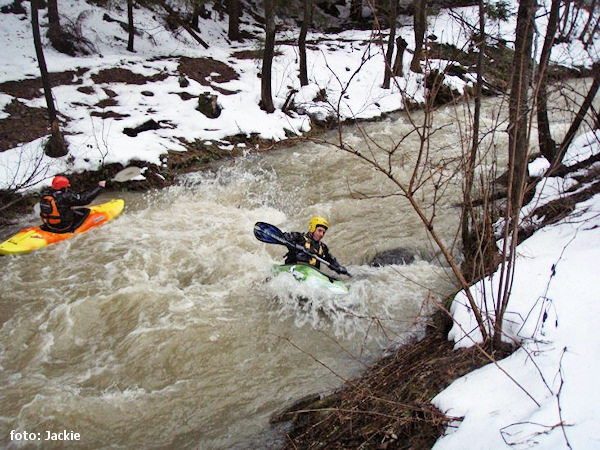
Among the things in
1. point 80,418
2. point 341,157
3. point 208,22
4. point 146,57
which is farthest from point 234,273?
point 208,22

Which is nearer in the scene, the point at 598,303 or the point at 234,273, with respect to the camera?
the point at 598,303

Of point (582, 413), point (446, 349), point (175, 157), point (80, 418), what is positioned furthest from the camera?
point (175, 157)

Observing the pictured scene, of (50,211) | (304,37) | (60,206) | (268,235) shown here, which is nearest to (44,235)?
(50,211)

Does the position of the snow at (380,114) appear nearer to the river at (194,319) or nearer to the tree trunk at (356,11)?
the river at (194,319)

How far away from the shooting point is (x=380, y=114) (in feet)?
45.2

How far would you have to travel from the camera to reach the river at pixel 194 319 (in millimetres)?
4000

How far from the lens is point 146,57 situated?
1488 centimetres

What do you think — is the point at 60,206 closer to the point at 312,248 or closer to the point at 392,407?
the point at 312,248

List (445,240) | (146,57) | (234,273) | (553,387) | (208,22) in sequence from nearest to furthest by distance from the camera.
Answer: (553,387) → (234,273) → (445,240) → (146,57) → (208,22)

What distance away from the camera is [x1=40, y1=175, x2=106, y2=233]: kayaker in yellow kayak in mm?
6801

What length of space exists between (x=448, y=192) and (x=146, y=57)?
11192 millimetres

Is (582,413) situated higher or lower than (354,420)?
higher

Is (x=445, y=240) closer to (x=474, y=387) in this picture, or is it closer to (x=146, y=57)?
(x=474, y=387)

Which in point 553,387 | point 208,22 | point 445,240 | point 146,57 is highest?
point 208,22
